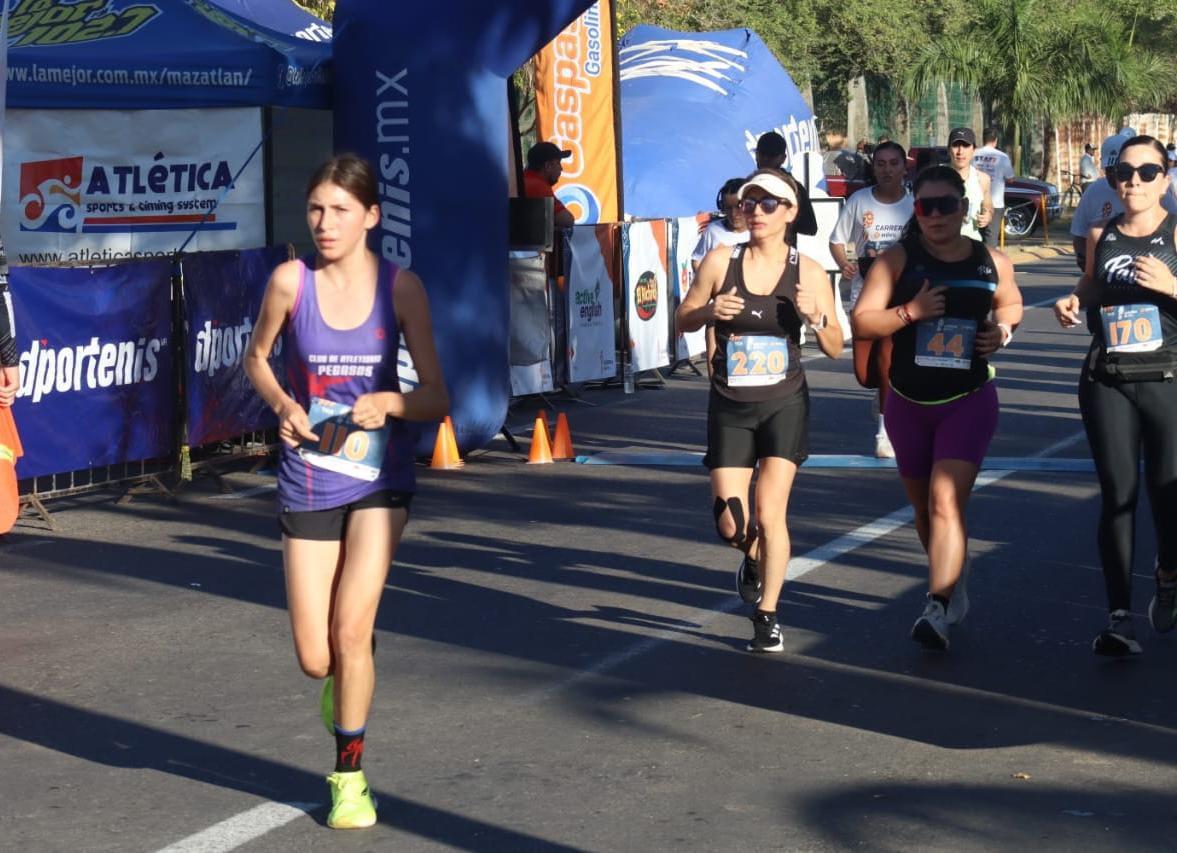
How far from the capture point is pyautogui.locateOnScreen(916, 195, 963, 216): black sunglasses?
7.07m

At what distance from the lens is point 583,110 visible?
19.0m

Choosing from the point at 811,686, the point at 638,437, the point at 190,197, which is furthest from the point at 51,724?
the point at 190,197

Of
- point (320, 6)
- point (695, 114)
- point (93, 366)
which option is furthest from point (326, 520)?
point (320, 6)

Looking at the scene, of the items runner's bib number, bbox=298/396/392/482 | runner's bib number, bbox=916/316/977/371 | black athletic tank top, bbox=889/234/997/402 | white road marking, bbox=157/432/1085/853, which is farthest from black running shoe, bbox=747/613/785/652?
runner's bib number, bbox=298/396/392/482

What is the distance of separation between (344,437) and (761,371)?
260 centimetres

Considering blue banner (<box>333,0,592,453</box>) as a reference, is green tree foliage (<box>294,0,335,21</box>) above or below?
above

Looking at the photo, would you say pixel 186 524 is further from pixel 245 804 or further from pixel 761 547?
pixel 245 804

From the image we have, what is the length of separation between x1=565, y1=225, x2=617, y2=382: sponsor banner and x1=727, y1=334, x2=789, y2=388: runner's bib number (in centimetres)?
841

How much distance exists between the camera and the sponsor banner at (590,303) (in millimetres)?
15859

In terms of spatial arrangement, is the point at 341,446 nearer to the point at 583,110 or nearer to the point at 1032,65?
the point at 583,110

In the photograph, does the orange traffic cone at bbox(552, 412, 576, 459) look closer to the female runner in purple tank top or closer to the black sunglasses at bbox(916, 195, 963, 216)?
the black sunglasses at bbox(916, 195, 963, 216)

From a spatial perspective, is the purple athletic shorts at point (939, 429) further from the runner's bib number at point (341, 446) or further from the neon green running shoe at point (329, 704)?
the neon green running shoe at point (329, 704)

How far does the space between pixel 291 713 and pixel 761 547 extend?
201cm

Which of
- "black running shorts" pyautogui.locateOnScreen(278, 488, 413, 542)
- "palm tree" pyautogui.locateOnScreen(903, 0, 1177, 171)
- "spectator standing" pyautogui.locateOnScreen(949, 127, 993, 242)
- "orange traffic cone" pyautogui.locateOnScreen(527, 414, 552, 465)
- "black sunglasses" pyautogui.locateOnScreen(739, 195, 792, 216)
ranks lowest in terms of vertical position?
"orange traffic cone" pyautogui.locateOnScreen(527, 414, 552, 465)
